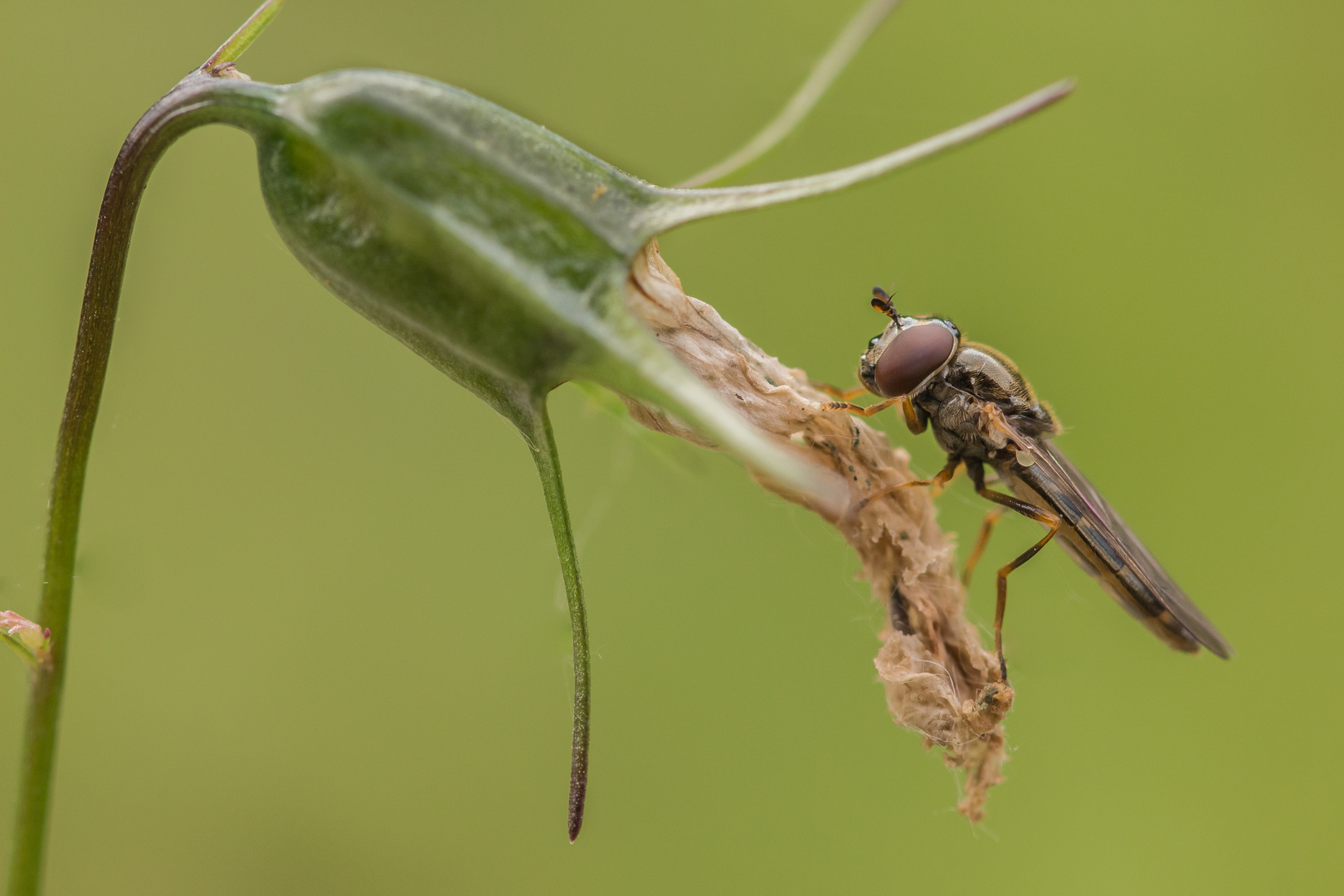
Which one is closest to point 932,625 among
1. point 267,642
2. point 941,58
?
point 267,642

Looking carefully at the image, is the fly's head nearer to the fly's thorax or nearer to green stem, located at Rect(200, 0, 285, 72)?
the fly's thorax

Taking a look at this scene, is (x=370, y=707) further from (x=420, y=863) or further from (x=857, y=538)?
(x=857, y=538)

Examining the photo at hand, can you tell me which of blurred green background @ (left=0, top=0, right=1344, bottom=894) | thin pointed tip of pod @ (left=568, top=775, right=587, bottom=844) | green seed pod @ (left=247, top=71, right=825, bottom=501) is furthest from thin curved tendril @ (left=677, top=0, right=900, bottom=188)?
blurred green background @ (left=0, top=0, right=1344, bottom=894)

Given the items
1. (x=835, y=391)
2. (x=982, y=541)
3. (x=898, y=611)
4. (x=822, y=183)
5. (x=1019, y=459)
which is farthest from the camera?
(x=982, y=541)

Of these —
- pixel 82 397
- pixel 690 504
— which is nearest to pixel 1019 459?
pixel 690 504

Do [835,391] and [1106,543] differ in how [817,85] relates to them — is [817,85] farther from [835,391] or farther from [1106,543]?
[1106,543]
